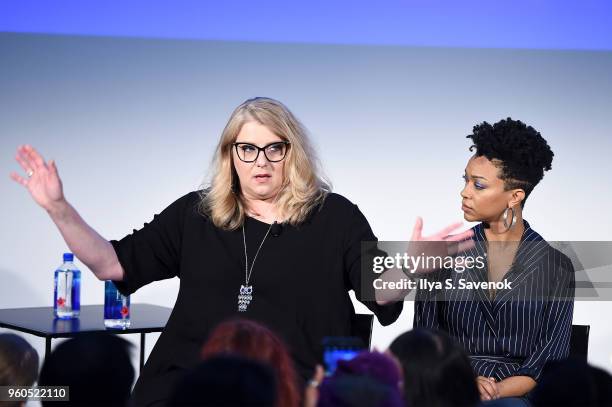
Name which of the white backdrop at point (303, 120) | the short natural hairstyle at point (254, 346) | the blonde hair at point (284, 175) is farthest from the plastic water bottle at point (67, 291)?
the short natural hairstyle at point (254, 346)

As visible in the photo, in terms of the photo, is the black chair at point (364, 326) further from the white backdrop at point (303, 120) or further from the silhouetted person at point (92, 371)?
the white backdrop at point (303, 120)

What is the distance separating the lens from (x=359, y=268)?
8.18ft

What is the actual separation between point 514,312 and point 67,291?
1.69 m

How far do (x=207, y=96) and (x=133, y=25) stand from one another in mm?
515

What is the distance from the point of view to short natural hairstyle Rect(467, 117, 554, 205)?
2.70 metres

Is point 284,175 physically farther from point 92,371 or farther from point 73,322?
point 92,371

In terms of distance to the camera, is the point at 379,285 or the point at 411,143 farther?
the point at 411,143

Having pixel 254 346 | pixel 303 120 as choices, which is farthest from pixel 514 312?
pixel 303 120

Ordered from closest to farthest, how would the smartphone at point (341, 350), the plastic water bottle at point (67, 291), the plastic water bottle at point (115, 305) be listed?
the smartphone at point (341, 350) → the plastic water bottle at point (115, 305) → the plastic water bottle at point (67, 291)

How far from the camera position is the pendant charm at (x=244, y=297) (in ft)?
8.05

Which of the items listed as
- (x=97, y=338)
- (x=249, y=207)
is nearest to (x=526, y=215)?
(x=249, y=207)

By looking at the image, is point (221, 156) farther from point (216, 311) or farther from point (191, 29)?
point (191, 29)

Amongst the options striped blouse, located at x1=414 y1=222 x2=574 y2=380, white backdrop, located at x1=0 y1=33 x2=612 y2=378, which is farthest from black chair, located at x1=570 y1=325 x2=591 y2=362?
white backdrop, located at x1=0 y1=33 x2=612 y2=378

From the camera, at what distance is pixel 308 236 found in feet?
8.35
